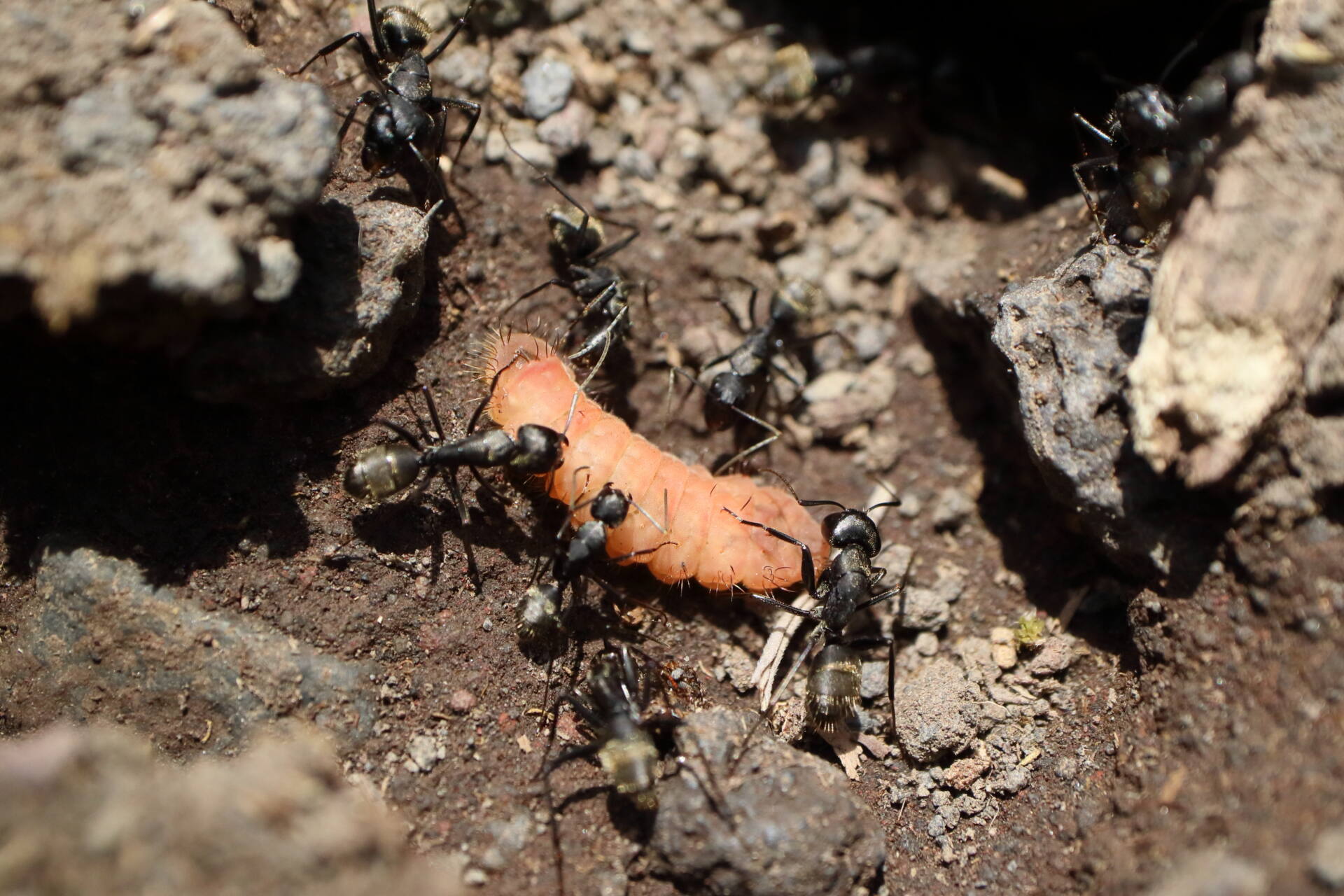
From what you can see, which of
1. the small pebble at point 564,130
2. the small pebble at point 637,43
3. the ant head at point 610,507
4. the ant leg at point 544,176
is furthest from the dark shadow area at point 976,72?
the ant head at point 610,507

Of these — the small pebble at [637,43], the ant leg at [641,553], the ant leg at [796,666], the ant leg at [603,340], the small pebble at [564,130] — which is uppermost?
the small pebble at [637,43]

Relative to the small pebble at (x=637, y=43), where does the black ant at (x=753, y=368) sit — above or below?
below

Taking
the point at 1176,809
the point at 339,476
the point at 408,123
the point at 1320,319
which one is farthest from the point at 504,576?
the point at 1320,319

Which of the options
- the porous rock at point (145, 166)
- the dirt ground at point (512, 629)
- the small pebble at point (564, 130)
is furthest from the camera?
the small pebble at point (564, 130)

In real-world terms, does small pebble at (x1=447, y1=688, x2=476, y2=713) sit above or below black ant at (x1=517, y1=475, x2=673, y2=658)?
below

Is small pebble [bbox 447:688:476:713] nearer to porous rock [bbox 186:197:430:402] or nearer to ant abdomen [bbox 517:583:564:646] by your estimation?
ant abdomen [bbox 517:583:564:646]

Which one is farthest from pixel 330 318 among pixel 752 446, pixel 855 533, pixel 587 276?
pixel 855 533

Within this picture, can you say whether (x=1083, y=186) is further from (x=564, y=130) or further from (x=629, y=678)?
(x=629, y=678)

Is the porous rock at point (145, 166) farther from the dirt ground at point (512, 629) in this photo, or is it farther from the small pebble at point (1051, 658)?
the small pebble at point (1051, 658)

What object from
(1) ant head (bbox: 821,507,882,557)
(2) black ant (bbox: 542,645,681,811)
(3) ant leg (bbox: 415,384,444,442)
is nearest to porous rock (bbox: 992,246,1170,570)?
(1) ant head (bbox: 821,507,882,557)
